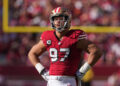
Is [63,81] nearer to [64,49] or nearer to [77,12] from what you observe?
[64,49]

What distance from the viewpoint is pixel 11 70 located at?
29.5 feet

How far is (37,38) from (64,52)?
5.43m

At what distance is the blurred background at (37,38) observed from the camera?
848cm

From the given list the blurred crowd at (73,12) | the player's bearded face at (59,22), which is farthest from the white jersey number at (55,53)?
the blurred crowd at (73,12)

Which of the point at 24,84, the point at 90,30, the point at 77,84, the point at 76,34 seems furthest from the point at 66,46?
the point at 24,84

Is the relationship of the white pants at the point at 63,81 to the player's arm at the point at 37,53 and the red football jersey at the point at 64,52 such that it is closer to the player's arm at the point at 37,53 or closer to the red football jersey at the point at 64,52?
the red football jersey at the point at 64,52

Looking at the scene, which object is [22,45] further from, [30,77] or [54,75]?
[54,75]

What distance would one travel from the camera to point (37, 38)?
9578 mm

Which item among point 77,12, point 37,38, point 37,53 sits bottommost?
point 37,38

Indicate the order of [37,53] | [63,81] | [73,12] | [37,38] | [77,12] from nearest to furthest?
1. [63,81]
2. [37,53]
3. [73,12]
4. [77,12]
5. [37,38]

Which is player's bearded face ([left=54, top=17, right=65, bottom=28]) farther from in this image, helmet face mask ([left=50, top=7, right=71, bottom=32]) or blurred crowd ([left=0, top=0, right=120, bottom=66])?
blurred crowd ([left=0, top=0, right=120, bottom=66])

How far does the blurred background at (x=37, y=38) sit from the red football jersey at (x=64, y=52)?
3969 millimetres

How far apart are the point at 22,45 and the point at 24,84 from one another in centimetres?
97

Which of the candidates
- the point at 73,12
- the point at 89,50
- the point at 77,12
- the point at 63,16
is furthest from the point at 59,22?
the point at 77,12
